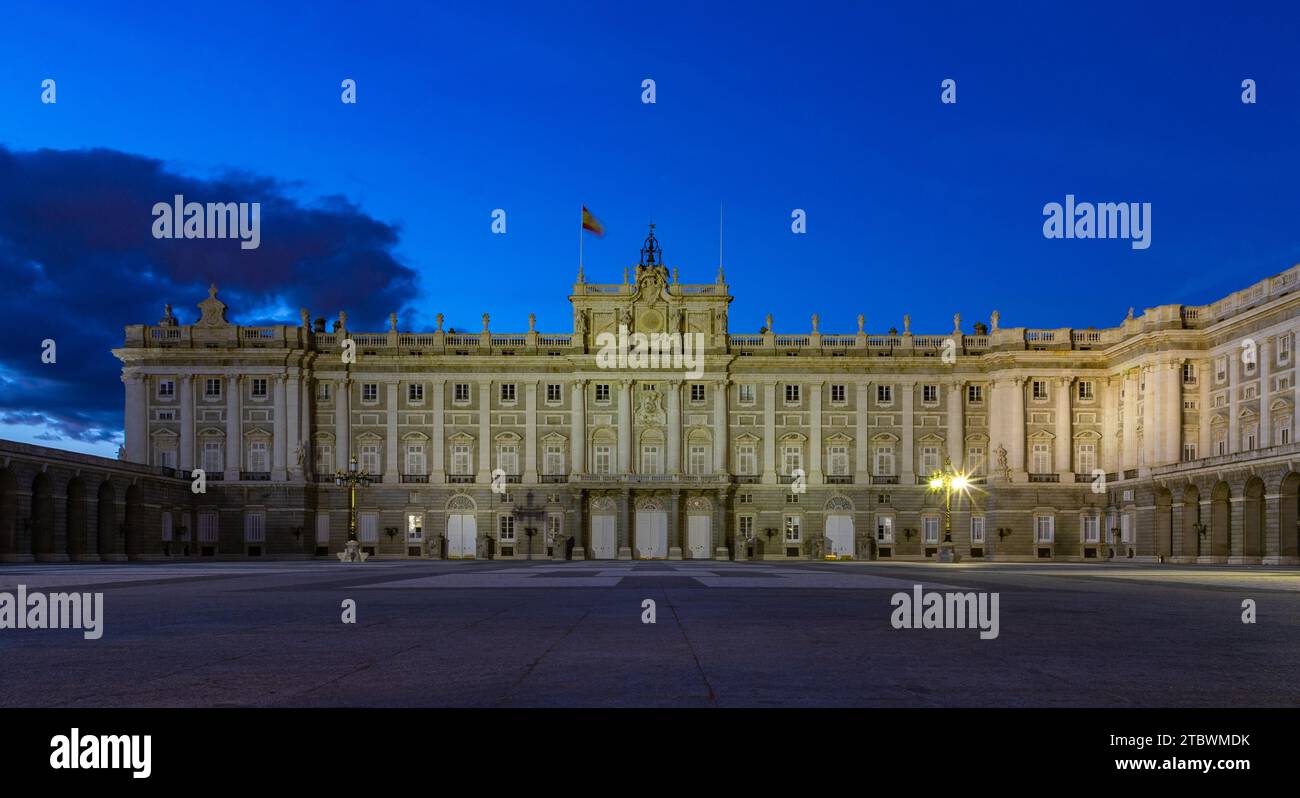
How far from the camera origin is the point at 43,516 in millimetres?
56375

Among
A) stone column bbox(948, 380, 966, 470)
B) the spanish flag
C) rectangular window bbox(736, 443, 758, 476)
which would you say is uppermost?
the spanish flag

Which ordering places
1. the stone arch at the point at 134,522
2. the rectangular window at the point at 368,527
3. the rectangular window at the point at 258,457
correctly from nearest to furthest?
the stone arch at the point at 134,522, the rectangular window at the point at 258,457, the rectangular window at the point at 368,527

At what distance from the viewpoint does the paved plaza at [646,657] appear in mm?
7172

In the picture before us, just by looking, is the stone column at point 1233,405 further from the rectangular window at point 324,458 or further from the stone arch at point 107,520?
the stone arch at point 107,520

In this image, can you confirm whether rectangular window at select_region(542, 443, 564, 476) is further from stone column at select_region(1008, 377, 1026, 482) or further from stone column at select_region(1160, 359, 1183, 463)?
stone column at select_region(1160, 359, 1183, 463)

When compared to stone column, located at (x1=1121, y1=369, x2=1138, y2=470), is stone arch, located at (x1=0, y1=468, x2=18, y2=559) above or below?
below

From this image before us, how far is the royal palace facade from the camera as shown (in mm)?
75875

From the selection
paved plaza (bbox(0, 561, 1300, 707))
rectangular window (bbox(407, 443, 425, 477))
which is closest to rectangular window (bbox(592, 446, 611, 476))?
rectangular window (bbox(407, 443, 425, 477))

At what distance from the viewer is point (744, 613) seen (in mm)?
15289

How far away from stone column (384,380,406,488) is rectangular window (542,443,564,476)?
9.41 m

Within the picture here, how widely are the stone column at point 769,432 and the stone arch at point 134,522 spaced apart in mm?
37287

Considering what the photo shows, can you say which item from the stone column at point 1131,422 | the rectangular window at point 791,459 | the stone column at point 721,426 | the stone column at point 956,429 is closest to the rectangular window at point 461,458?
the stone column at point 721,426
